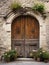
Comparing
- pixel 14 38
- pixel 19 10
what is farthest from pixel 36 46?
pixel 19 10

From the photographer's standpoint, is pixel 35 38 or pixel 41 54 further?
pixel 35 38

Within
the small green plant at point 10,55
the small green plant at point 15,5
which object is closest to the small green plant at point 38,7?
the small green plant at point 15,5

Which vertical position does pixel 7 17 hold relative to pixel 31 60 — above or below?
above

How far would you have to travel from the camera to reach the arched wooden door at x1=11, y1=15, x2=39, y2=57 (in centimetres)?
1150

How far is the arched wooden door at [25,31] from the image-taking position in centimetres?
1150

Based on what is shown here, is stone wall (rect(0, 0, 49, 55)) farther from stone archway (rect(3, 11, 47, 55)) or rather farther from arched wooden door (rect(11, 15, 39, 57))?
arched wooden door (rect(11, 15, 39, 57))

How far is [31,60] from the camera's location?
36.6 feet

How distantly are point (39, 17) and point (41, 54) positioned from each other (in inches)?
68.8

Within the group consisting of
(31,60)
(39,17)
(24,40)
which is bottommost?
(31,60)

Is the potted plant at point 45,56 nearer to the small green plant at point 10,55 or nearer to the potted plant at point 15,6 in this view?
the small green plant at point 10,55

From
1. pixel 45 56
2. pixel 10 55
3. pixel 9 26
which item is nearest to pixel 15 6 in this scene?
pixel 9 26

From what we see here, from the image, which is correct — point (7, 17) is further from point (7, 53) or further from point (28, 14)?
point (7, 53)

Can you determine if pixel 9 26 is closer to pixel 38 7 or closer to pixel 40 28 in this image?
pixel 40 28

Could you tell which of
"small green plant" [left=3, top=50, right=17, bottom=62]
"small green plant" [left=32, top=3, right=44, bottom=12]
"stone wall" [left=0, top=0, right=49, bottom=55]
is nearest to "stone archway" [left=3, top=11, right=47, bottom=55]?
"stone wall" [left=0, top=0, right=49, bottom=55]
